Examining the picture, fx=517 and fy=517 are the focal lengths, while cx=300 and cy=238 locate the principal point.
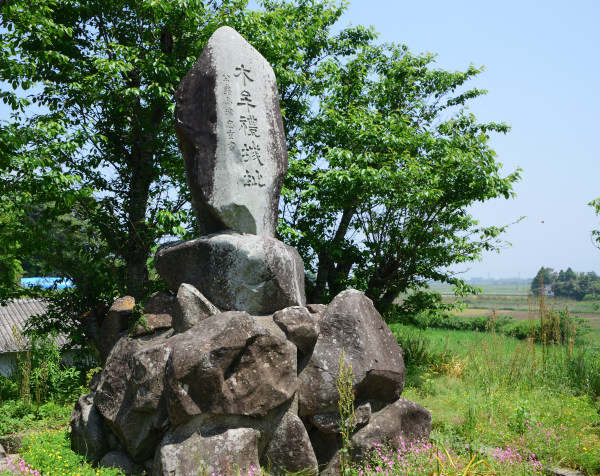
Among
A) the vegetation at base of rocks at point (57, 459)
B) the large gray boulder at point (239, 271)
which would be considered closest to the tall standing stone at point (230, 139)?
the large gray boulder at point (239, 271)

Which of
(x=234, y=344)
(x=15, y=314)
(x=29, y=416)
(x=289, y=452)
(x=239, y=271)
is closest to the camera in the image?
(x=234, y=344)

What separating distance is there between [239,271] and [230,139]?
51.1 inches

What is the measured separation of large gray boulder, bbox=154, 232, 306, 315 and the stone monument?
12mm

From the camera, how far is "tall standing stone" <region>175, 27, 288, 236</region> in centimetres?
490

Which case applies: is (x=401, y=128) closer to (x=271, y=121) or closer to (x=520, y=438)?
(x=271, y=121)

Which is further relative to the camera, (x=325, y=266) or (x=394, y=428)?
(x=325, y=266)

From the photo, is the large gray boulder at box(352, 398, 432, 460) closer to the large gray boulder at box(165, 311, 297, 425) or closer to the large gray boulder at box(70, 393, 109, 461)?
the large gray boulder at box(165, 311, 297, 425)

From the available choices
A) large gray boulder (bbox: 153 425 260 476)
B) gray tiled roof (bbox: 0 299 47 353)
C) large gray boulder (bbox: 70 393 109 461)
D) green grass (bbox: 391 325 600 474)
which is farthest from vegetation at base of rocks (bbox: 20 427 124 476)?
gray tiled roof (bbox: 0 299 47 353)

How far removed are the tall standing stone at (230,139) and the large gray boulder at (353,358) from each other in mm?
1165

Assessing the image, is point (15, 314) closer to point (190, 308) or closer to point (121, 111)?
point (121, 111)

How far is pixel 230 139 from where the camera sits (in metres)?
4.95

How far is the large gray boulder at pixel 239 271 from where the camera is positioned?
4582 millimetres

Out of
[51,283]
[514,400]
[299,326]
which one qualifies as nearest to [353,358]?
[299,326]

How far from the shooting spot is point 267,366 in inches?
163
